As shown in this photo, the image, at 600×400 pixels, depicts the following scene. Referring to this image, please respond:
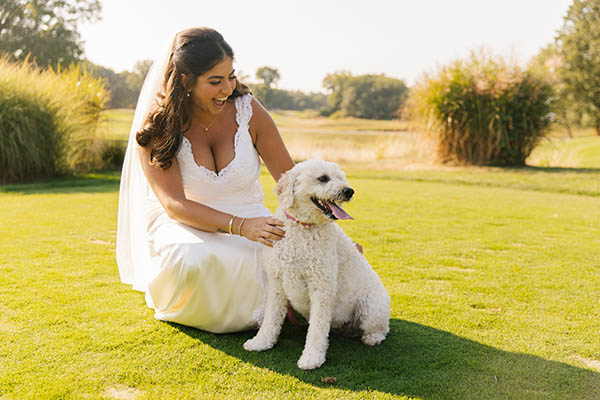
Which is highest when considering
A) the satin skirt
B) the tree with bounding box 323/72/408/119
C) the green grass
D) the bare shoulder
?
the tree with bounding box 323/72/408/119

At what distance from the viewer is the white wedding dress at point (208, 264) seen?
3252mm

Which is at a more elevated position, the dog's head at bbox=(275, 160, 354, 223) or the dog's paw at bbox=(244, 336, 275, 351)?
the dog's head at bbox=(275, 160, 354, 223)

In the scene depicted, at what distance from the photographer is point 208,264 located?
128 inches

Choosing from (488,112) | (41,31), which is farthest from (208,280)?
(41,31)

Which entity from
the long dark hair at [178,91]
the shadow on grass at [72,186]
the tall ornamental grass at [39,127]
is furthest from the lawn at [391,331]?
the tall ornamental grass at [39,127]

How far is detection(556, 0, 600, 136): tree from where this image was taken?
4338 cm

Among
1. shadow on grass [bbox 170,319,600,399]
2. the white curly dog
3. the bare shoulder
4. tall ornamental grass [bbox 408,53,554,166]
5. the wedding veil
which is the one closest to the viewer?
shadow on grass [bbox 170,319,600,399]

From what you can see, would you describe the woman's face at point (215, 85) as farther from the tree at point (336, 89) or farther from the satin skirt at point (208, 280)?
the tree at point (336, 89)

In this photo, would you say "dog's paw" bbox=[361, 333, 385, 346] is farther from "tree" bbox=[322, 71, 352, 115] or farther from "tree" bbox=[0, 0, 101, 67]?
"tree" bbox=[322, 71, 352, 115]

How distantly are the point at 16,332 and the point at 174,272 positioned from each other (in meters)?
1.06

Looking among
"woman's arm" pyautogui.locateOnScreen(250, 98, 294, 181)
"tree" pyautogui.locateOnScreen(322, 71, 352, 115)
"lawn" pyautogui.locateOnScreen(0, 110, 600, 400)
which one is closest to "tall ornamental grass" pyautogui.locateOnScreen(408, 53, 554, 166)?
"lawn" pyautogui.locateOnScreen(0, 110, 600, 400)

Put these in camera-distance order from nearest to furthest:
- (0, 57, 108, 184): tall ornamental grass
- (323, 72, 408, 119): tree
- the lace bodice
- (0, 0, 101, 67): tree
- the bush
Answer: the lace bodice → (0, 57, 108, 184): tall ornamental grass → the bush → (0, 0, 101, 67): tree → (323, 72, 408, 119): tree

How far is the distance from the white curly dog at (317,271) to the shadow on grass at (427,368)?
0.36ft

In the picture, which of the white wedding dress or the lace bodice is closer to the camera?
the white wedding dress
